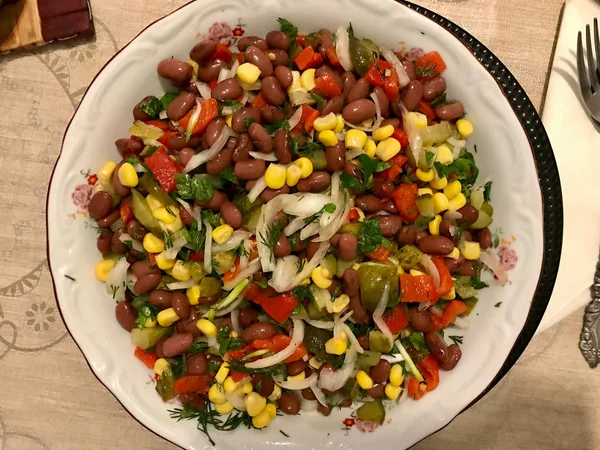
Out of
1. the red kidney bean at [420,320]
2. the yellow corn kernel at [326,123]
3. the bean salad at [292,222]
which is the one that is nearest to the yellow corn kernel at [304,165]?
the bean salad at [292,222]

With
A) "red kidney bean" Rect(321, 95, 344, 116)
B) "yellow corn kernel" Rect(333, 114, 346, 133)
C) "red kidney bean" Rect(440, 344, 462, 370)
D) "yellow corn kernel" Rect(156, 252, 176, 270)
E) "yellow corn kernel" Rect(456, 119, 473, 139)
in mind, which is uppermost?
"red kidney bean" Rect(321, 95, 344, 116)

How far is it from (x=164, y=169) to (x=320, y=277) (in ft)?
2.16

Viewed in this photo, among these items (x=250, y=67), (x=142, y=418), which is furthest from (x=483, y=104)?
(x=142, y=418)

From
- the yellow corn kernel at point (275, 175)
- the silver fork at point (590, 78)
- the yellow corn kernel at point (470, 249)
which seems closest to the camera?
the yellow corn kernel at point (275, 175)

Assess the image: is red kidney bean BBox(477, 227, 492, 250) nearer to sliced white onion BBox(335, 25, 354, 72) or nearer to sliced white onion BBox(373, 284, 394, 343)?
sliced white onion BBox(373, 284, 394, 343)

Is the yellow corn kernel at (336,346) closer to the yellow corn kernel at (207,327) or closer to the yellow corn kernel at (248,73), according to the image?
the yellow corn kernel at (207,327)

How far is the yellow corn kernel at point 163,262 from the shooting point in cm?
167

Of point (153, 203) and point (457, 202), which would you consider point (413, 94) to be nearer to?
point (457, 202)

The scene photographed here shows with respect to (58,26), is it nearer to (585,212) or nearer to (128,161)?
(128,161)

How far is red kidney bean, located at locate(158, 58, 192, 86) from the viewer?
1.65m

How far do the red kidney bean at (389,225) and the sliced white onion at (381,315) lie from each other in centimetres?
19

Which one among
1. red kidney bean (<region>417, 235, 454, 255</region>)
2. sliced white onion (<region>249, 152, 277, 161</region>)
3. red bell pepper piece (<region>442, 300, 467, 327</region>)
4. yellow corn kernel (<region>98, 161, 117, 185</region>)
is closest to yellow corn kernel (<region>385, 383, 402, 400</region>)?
red bell pepper piece (<region>442, 300, 467, 327</region>)

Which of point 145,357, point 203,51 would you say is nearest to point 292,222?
point 203,51

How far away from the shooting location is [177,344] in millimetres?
1690
